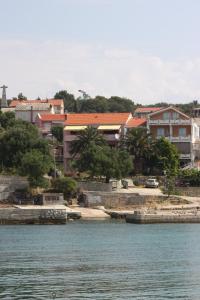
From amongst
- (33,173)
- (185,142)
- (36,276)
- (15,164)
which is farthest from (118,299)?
(185,142)

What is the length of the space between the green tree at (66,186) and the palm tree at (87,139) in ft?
34.5

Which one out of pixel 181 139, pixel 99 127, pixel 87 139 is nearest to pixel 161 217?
pixel 87 139

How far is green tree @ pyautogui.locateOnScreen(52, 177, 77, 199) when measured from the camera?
343 feet

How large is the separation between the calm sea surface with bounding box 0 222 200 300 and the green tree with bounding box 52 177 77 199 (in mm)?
14581

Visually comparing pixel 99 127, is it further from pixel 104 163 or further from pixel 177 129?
pixel 104 163

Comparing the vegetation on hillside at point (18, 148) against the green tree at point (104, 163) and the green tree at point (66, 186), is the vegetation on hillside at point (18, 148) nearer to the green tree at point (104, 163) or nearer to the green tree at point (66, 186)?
the green tree at point (66, 186)

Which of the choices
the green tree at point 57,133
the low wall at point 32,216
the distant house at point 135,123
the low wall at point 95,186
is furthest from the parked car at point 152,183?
the green tree at point 57,133

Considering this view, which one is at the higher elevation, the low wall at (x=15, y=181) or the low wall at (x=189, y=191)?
the low wall at (x=15, y=181)

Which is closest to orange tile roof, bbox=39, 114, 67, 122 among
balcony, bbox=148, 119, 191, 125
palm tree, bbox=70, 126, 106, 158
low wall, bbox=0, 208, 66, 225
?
balcony, bbox=148, 119, 191, 125

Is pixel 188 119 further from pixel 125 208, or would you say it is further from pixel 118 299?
pixel 118 299

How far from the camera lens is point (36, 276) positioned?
5162 centimetres

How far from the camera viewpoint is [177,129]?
126250mm

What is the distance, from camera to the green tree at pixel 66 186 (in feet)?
343

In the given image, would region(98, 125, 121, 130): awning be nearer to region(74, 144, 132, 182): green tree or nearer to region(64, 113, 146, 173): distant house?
region(64, 113, 146, 173): distant house
